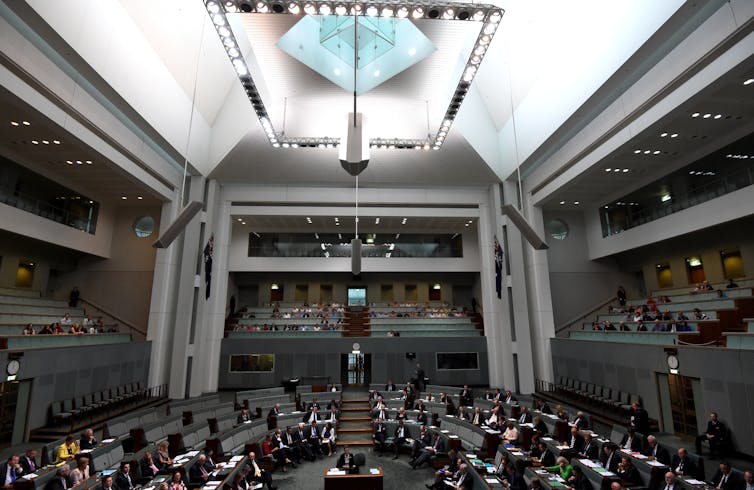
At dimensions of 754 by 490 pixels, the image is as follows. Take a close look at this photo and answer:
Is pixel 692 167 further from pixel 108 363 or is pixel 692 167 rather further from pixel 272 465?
pixel 108 363

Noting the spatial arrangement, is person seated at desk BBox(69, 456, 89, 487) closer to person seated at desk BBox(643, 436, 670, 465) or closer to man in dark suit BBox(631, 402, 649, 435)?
person seated at desk BBox(643, 436, 670, 465)

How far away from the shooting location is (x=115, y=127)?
14.3m

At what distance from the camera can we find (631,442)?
9.47 meters

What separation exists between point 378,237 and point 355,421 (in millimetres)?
14016

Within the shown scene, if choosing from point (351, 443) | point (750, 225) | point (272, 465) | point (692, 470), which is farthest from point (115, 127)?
point (750, 225)

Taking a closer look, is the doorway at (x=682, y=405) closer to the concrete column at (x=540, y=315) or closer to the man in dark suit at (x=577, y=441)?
the man in dark suit at (x=577, y=441)

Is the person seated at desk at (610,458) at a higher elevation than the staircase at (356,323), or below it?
below

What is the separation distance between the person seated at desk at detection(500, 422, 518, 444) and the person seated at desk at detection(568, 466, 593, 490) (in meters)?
3.20

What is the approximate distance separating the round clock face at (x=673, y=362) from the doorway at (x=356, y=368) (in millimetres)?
14375

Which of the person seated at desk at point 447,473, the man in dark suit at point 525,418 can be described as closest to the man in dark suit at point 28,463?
the person seated at desk at point 447,473

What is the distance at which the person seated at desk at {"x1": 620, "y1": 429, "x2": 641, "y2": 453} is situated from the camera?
9328mm

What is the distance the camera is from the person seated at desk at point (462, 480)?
26.9 feet

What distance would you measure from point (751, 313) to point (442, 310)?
1627 cm

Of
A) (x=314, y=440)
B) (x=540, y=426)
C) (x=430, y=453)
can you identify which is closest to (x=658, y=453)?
(x=540, y=426)
